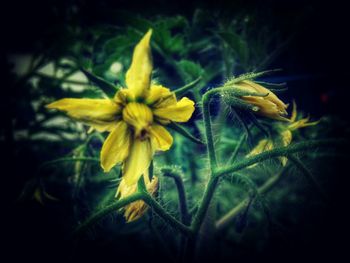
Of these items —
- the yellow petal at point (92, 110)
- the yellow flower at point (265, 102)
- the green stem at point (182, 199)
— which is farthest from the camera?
the green stem at point (182, 199)

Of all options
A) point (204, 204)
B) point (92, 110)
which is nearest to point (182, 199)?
point (204, 204)

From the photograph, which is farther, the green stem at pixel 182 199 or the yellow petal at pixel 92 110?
the green stem at pixel 182 199

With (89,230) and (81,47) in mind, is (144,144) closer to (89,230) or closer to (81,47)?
(89,230)

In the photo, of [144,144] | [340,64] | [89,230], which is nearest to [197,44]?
[340,64]

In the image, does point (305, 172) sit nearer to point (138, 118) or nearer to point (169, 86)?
point (138, 118)

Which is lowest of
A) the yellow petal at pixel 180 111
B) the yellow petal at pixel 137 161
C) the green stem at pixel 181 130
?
the yellow petal at pixel 137 161

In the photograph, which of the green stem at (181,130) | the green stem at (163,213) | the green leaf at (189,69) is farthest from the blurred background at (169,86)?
the green stem at (181,130)

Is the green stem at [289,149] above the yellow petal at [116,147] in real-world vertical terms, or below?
below

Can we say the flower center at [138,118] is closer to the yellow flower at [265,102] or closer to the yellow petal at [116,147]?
the yellow petal at [116,147]
